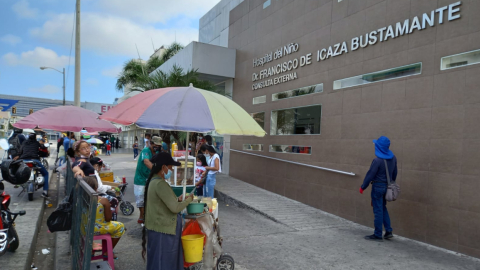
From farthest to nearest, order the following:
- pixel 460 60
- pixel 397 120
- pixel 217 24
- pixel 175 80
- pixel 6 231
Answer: pixel 217 24 < pixel 175 80 < pixel 397 120 < pixel 460 60 < pixel 6 231

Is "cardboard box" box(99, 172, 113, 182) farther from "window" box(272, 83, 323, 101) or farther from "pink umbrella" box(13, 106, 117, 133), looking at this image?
"window" box(272, 83, 323, 101)

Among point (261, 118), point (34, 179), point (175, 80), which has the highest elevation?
point (175, 80)

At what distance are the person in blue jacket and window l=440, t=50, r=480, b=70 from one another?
1.69 meters

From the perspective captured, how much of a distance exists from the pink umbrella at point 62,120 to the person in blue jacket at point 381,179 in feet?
19.6

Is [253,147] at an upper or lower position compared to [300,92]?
lower

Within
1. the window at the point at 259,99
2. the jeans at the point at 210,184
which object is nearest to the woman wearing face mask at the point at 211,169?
the jeans at the point at 210,184

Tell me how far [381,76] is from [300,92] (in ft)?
8.94

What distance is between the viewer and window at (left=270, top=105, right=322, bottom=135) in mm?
8680

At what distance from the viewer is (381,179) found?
235 inches

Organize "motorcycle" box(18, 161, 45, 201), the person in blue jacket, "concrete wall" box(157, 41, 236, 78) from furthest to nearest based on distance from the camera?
"concrete wall" box(157, 41, 236, 78)
"motorcycle" box(18, 161, 45, 201)
the person in blue jacket

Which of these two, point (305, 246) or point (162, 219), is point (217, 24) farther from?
point (162, 219)

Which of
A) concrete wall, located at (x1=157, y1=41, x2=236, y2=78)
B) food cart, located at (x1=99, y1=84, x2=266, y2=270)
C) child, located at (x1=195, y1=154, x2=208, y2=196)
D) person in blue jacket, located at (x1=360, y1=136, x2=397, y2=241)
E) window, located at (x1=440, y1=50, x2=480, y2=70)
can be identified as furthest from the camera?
concrete wall, located at (x1=157, y1=41, x2=236, y2=78)

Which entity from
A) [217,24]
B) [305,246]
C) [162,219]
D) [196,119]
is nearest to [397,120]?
[305,246]

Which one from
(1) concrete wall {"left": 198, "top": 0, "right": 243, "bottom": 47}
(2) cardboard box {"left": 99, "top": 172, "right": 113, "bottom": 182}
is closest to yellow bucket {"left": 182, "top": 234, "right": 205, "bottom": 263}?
(2) cardboard box {"left": 99, "top": 172, "right": 113, "bottom": 182}
